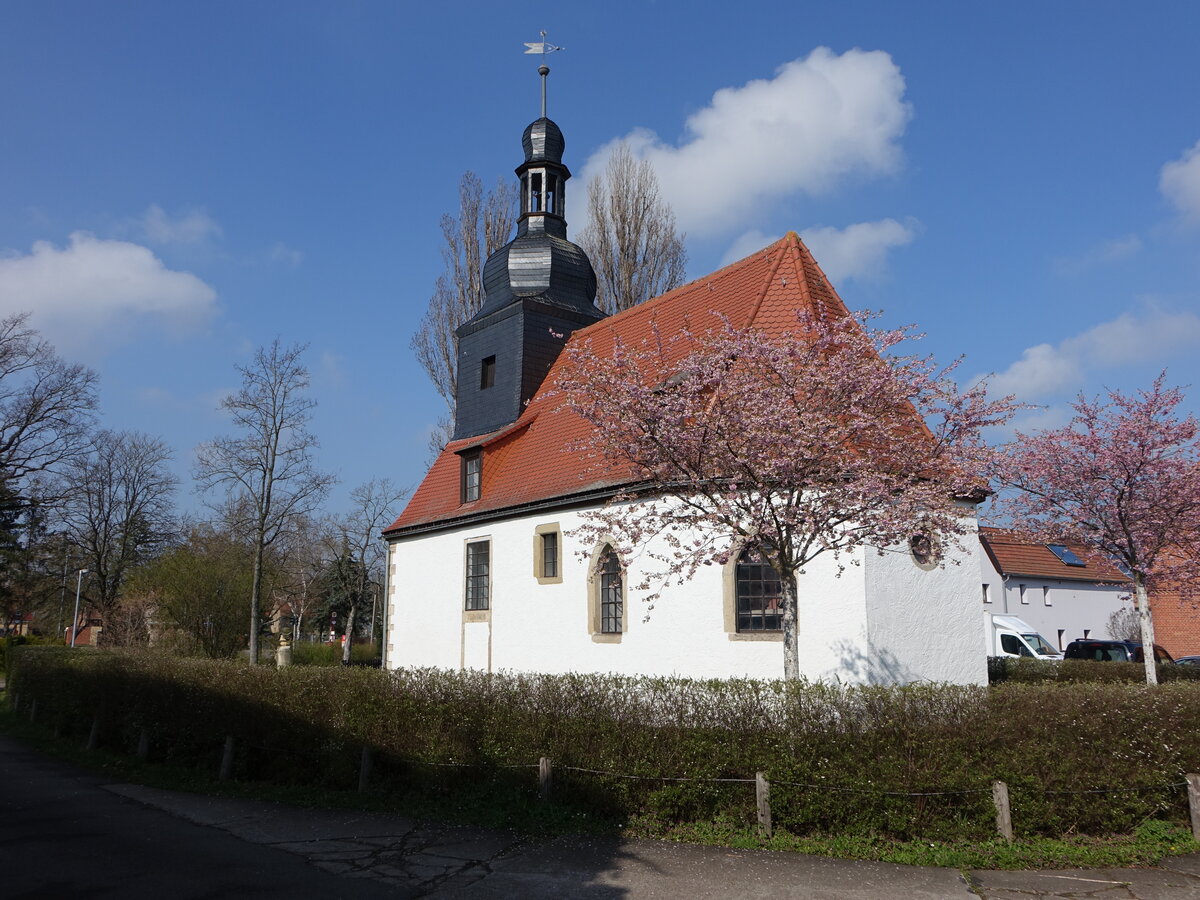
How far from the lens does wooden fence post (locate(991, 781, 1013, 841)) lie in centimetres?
840

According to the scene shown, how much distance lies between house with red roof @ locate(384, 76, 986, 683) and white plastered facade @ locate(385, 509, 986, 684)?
0.10 feet

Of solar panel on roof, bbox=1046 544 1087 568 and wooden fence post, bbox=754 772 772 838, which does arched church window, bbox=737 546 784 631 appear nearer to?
wooden fence post, bbox=754 772 772 838

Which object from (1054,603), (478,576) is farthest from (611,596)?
(1054,603)

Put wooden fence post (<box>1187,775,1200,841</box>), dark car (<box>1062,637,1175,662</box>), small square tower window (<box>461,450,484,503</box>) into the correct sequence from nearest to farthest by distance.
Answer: wooden fence post (<box>1187,775,1200,841</box>)
small square tower window (<box>461,450,484,503</box>)
dark car (<box>1062,637,1175,662</box>)

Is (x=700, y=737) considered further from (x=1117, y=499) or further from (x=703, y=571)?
(x=1117, y=499)

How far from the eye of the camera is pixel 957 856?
8.16 meters

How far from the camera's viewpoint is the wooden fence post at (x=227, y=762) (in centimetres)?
1237

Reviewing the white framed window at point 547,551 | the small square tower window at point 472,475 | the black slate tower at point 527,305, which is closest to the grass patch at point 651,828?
the white framed window at point 547,551

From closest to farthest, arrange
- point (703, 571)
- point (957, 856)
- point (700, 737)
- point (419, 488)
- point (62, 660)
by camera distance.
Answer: point (957, 856)
point (700, 737)
point (703, 571)
point (62, 660)
point (419, 488)

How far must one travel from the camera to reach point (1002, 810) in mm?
8445

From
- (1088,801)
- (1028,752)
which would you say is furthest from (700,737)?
(1088,801)

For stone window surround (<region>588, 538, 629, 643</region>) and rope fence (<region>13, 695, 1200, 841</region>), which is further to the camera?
stone window surround (<region>588, 538, 629, 643</region>)

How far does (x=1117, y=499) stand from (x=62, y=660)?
21.2 meters

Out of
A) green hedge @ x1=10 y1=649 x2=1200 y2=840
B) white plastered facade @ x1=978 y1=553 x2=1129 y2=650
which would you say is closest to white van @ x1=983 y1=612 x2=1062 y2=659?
white plastered facade @ x1=978 y1=553 x2=1129 y2=650
